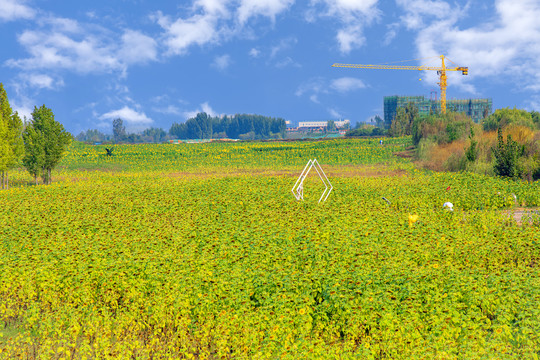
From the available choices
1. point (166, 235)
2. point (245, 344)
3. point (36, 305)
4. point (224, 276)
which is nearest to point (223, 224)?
point (166, 235)

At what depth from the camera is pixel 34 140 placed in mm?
37188

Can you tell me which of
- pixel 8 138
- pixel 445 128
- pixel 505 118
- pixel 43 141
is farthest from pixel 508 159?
pixel 8 138

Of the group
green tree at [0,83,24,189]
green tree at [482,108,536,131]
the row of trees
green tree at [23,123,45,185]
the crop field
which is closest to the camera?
the crop field

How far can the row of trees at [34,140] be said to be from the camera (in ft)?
115

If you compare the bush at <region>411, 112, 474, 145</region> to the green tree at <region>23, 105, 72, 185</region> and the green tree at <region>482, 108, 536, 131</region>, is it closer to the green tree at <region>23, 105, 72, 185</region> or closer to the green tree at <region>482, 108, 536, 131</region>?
the green tree at <region>482, 108, 536, 131</region>

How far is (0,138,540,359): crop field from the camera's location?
825cm

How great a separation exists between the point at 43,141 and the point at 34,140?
62 cm

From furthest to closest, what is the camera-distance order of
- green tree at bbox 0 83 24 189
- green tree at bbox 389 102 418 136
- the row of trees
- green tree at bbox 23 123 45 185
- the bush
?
green tree at bbox 389 102 418 136 < the bush < green tree at bbox 23 123 45 185 < the row of trees < green tree at bbox 0 83 24 189

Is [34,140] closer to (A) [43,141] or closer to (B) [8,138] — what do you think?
(A) [43,141]

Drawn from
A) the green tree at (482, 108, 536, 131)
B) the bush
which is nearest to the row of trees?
the bush

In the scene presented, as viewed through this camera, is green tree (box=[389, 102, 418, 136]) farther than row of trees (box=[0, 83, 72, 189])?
Yes

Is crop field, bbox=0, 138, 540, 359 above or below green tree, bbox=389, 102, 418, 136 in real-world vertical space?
below

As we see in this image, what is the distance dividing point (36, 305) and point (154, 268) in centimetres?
251

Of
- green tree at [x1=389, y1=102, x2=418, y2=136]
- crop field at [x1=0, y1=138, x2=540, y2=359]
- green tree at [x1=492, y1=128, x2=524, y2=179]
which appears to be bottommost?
crop field at [x1=0, y1=138, x2=540, y2=359]
